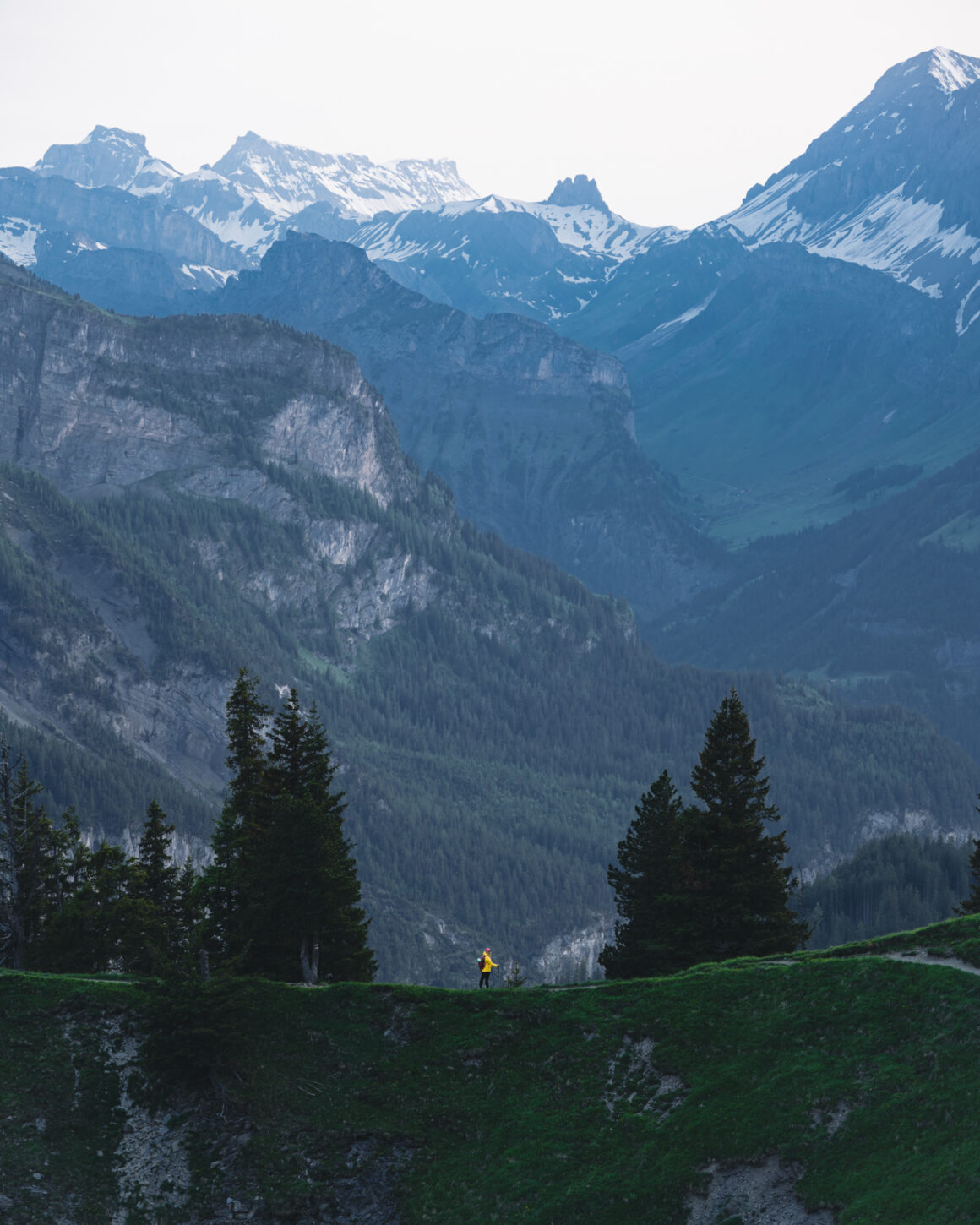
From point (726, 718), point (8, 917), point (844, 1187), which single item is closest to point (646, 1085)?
point (844, 1187)

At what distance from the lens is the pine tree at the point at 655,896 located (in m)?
81.1

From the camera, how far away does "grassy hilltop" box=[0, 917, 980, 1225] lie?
5578cm

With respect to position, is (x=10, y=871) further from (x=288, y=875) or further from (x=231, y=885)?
(x=288, y=875)

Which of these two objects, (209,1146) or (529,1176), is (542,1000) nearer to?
(529,1176)

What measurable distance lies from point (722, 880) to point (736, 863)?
52.3 inches

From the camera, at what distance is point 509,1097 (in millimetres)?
63406

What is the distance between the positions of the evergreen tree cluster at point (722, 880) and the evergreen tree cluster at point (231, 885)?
17379 mm

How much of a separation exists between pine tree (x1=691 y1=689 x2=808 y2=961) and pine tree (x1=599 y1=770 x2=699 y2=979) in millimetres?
1170

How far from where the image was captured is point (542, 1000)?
225ft

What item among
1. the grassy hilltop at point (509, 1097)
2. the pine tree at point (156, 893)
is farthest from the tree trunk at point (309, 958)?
the pine tree at point (156, 893)

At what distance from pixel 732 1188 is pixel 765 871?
27204 millimetres

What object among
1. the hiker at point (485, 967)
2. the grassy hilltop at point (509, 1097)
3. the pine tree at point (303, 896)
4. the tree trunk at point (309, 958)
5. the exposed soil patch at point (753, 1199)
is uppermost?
the pine tree at point (303, 896)

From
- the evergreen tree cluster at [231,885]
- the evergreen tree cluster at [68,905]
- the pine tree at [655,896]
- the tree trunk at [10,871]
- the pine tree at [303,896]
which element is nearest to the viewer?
the pine tree at [303,896]

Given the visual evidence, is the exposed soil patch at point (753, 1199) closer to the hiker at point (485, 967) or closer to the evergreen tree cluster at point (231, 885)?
the hiker at point (485, 967)
